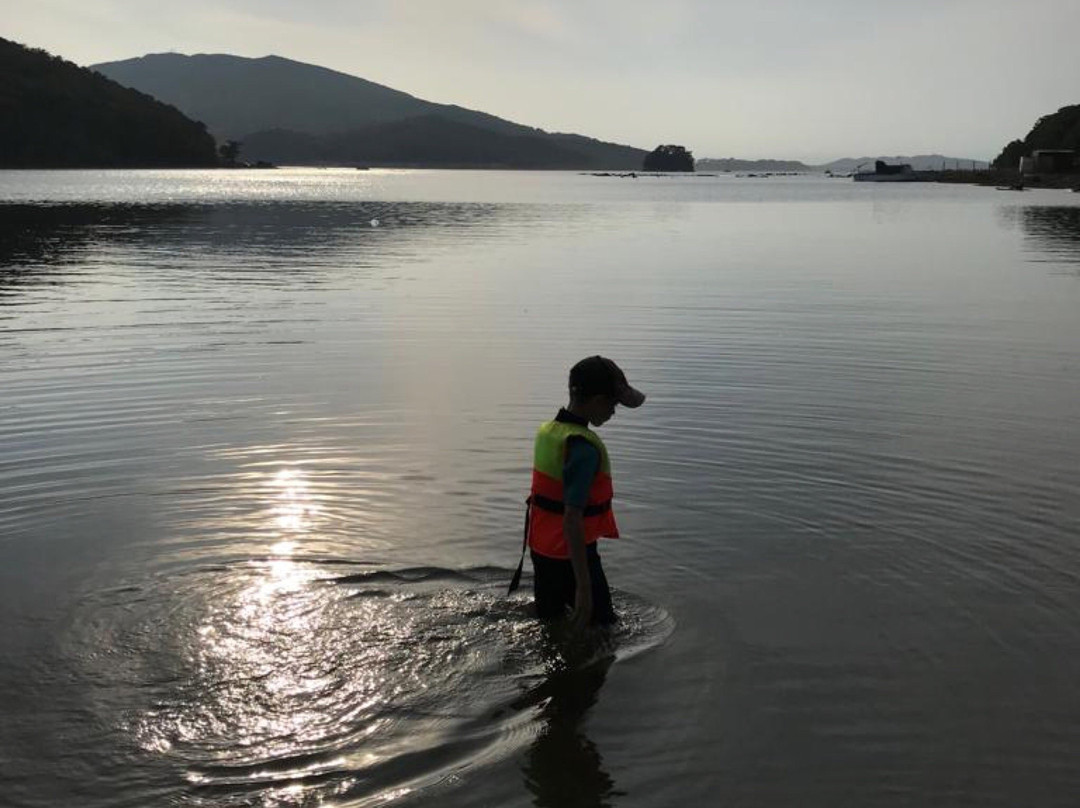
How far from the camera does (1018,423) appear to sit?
46.4 ft

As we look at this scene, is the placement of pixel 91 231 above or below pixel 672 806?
above

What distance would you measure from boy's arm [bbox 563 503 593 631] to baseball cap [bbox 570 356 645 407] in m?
0.74

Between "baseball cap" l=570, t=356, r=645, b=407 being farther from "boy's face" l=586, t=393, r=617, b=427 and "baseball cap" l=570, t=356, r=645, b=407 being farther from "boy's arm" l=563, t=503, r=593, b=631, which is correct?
"boy's arm" l=563, t=503, r=593, b=631

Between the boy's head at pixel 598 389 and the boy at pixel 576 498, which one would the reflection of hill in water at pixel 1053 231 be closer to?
the boy at pixel 576 498

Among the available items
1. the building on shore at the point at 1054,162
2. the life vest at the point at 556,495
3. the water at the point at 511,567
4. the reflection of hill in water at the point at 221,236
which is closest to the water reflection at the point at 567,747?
the water at the point at 511,567

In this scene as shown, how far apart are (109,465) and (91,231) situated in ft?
142

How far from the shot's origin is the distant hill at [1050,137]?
154m

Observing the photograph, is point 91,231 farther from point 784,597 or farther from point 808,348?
point 784,597

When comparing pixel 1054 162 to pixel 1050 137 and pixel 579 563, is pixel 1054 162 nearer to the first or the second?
pixel 1050 137

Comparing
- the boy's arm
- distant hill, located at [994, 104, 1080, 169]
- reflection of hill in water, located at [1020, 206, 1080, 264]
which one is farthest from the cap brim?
distant hill, located at [994, 104, 1080, 169]

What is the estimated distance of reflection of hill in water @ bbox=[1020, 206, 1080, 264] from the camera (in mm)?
39566

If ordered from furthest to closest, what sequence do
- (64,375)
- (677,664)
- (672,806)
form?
(64,375), (677,664), (672,806)

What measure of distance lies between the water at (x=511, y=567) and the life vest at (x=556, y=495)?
844 mm

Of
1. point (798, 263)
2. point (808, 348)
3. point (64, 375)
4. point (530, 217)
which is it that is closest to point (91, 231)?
point (530, 217)
